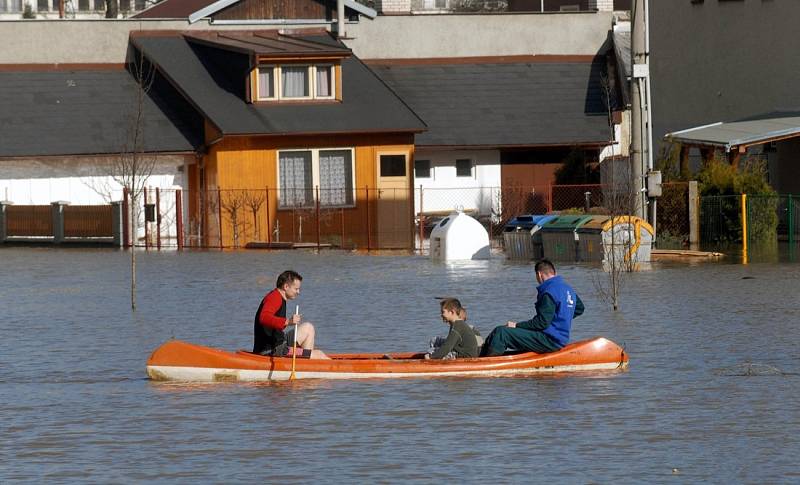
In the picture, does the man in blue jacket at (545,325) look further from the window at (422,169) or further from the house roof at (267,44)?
the window at (422,169)

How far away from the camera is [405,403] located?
15664 mm

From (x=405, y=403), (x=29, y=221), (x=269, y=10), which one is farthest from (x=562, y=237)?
(x=269, y=10)

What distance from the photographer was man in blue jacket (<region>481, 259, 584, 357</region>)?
16969mm

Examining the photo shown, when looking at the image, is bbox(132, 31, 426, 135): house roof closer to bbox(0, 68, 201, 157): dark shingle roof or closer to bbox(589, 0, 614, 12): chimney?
bbox(0, 68, 201, 157): dark shingle roof

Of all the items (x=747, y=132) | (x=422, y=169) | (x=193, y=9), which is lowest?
(x=422, y=169)

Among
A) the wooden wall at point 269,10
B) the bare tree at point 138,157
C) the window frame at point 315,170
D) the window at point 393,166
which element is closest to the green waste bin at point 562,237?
the bare tree at point 138,157

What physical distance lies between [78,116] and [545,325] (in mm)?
31863

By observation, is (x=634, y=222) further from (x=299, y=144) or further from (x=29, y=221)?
(x=29, y=221)

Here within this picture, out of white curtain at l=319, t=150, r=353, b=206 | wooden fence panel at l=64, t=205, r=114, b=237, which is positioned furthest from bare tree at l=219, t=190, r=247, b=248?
wooden fence panel at l=64, t=205, r=114, b=237

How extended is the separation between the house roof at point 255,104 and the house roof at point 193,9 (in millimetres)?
1388

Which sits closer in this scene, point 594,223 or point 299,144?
point 594,223

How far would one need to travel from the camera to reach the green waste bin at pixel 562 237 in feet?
111

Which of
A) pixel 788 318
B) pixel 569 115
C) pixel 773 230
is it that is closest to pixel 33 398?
pixel 788 318

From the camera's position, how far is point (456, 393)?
640 inches
